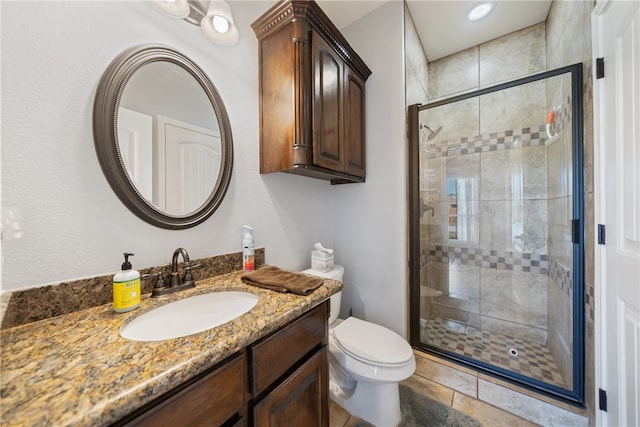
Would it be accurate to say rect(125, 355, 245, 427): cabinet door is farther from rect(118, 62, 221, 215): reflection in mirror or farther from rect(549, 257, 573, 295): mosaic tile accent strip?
rect(549, 257, 573, 295): mosaic tile accent strip

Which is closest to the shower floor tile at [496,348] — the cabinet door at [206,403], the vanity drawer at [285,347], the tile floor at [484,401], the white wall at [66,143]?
the tile floor at [484,401]

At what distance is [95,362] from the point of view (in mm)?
470

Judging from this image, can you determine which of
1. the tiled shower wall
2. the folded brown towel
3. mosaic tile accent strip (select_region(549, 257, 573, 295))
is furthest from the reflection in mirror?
mosaic tile accent strip (select_region(549, 257, 573, 295))

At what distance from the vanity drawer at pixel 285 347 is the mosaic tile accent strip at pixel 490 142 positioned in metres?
1.53

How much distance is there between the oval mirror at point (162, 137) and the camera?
0.80m

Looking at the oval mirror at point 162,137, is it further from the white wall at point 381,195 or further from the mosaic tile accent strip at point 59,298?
the white wall at point 381,195

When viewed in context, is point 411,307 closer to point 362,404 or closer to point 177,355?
point 362,404

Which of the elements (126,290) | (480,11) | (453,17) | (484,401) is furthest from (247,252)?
(480,11)

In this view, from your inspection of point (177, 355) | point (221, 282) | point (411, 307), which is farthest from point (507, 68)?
point (177, 355)

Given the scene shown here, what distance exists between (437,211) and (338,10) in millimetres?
1772

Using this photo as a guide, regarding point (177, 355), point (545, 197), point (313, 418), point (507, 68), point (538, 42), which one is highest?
point (538, 42)

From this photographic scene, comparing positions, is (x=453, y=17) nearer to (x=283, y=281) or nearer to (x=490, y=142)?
(x=490, y=142)

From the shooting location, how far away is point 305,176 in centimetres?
163

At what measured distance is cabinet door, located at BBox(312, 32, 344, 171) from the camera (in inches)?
48.2
